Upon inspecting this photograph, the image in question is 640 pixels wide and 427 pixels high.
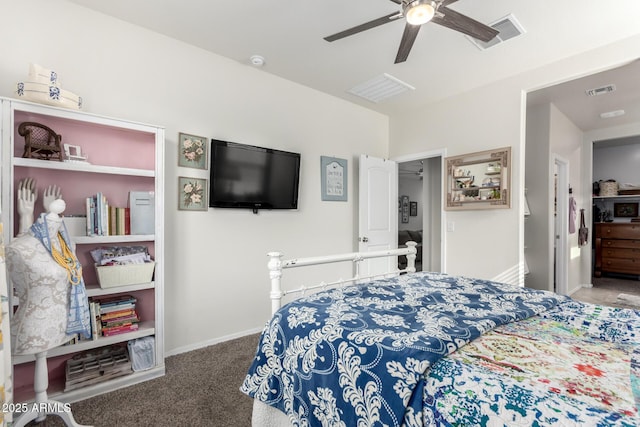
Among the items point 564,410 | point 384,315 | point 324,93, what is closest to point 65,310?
point 384,315

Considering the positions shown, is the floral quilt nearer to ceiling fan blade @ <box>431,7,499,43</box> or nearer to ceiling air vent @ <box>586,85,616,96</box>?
ceiling fan blade @ <box>431,7,499,43</box>

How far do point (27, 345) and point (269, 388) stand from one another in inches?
49.1

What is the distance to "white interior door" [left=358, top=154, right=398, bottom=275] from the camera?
157 inches

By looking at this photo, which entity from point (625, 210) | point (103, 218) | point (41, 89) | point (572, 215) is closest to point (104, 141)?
point (41, 89)

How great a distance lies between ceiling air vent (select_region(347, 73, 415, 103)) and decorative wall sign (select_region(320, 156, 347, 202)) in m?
0.84

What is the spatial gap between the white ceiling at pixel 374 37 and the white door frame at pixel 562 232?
4.26 ft

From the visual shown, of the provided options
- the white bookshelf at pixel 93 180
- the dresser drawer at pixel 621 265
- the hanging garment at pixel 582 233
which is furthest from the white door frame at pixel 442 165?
the dresser drawer at pixel 621 265

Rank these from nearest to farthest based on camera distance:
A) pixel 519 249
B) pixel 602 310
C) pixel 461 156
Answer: pixel 602 310 < pixel 519 249 < pixel 461 156

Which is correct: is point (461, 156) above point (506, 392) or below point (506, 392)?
above

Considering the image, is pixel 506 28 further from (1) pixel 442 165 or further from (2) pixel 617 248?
(2) pixel 617 248

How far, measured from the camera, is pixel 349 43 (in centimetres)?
269

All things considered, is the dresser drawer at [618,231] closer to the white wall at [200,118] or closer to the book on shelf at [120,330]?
the white wall at [200,118]

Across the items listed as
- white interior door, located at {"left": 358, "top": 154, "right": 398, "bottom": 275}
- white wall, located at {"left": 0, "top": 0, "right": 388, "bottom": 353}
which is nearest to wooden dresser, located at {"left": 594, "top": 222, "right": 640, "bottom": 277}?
white interior door, located at {"left": 358, "top": 154, "right": 398, "bottom": 275}

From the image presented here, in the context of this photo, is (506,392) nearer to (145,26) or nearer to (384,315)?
(384,315)
